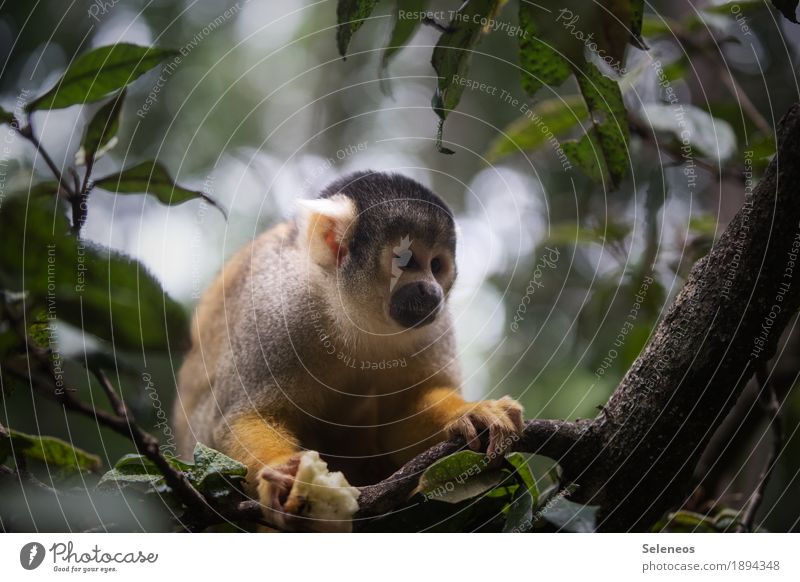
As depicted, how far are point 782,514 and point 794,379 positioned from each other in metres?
0.39

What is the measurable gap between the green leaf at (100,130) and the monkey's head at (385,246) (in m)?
0.46

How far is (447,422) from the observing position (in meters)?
1.45

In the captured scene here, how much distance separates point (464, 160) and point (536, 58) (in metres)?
0.47

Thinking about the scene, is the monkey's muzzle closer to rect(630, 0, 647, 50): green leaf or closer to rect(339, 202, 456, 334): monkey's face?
rect(339, 202, 456, 334): monkey's face

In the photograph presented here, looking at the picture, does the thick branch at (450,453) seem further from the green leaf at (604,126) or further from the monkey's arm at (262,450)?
the green leaf at (604,126)

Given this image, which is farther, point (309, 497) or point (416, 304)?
point (416, 304)

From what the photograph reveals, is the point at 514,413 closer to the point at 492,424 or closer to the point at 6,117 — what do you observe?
the point at 492,424

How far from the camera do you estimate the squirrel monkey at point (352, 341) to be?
4.88ft

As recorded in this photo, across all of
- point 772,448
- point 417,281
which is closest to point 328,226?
point 417,281

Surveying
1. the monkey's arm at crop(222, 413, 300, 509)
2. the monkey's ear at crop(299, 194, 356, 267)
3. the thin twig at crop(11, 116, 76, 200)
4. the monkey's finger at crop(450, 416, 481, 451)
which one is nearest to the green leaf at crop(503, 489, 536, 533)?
the monkey's finger at crop(450, 416, 481, 451)

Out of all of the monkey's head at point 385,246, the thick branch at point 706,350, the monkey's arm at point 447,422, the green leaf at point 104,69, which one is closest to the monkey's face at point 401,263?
the monkey's head at point 385,246

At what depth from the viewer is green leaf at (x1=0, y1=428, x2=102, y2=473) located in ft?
3.63

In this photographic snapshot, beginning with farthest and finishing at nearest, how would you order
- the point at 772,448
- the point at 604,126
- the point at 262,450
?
the point at 772,448 < the point at 262,450 < the point at 604,126
